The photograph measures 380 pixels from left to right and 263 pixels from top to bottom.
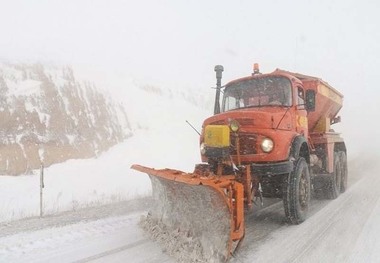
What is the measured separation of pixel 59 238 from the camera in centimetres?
523

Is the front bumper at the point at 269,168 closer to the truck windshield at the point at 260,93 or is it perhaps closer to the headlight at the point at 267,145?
the headlight at the point at 267,145

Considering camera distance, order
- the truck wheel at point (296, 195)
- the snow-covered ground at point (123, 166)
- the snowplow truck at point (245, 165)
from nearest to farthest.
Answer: the snowplow truck at point (245, 165)
the truck wheel at point (296, 195)
the snow-covered ground at point (123, 166)

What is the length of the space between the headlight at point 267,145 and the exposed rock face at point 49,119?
10.6 m

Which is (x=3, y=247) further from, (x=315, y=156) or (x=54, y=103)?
(x=54, y=103)

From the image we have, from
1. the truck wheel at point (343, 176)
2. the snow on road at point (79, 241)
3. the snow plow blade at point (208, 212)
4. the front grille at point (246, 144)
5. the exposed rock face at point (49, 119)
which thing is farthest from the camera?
the exposed rock face at point (49, 119)

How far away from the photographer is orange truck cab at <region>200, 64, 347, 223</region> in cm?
552

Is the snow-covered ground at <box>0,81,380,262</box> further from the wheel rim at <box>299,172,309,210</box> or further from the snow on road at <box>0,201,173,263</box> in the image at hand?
the wheel rim at <box>299,172,309,210</box>

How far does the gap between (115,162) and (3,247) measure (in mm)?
11423

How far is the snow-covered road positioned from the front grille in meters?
1.17

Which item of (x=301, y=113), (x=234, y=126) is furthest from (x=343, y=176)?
(x=234, y=126)

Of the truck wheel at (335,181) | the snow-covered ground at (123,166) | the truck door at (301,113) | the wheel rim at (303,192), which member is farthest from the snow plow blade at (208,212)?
the truck wheel at (335,181)

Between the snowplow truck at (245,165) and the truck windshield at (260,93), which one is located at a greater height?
the truck windshield at (260,93)

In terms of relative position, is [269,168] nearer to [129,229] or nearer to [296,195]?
[296,195]

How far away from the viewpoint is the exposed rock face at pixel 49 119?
1448 cm
